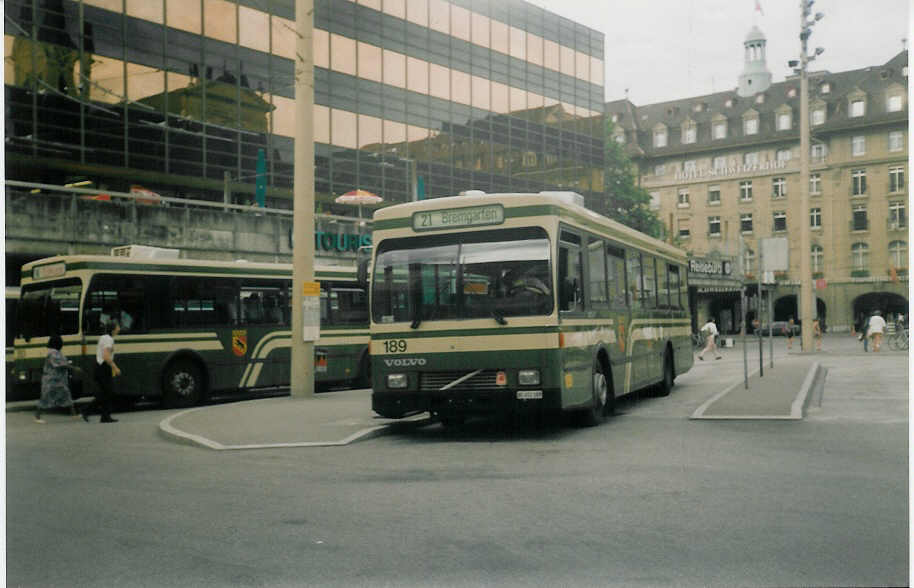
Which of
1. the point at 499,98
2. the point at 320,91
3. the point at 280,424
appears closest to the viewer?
the point at 499,98

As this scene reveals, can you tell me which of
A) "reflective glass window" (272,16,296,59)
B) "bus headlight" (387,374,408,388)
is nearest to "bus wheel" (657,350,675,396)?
"bus headlight" (387,374,408,388)

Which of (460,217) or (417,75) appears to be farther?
(460,217)

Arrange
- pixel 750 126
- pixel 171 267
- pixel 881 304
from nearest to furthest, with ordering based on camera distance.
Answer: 1. pixel 881 304
2. pixel 750 126
3. pixel 171 267

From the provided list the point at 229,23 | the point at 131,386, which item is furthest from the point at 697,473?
the point at 131,386

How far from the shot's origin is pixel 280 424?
468 inches

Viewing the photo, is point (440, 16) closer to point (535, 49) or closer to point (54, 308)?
point (535, 49)

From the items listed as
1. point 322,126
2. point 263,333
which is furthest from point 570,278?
point 263,333

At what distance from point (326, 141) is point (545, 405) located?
14.6 feet

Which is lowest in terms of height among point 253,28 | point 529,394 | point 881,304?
point 529,394

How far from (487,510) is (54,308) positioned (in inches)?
330

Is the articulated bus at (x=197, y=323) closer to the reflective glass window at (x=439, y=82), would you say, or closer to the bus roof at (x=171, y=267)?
the bus roof at (x=171, y=267)

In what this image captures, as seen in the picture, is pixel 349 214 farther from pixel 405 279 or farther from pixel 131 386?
pixel 131 386

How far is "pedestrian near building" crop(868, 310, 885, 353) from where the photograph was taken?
591 cm

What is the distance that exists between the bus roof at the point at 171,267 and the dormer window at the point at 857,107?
23.0ft
